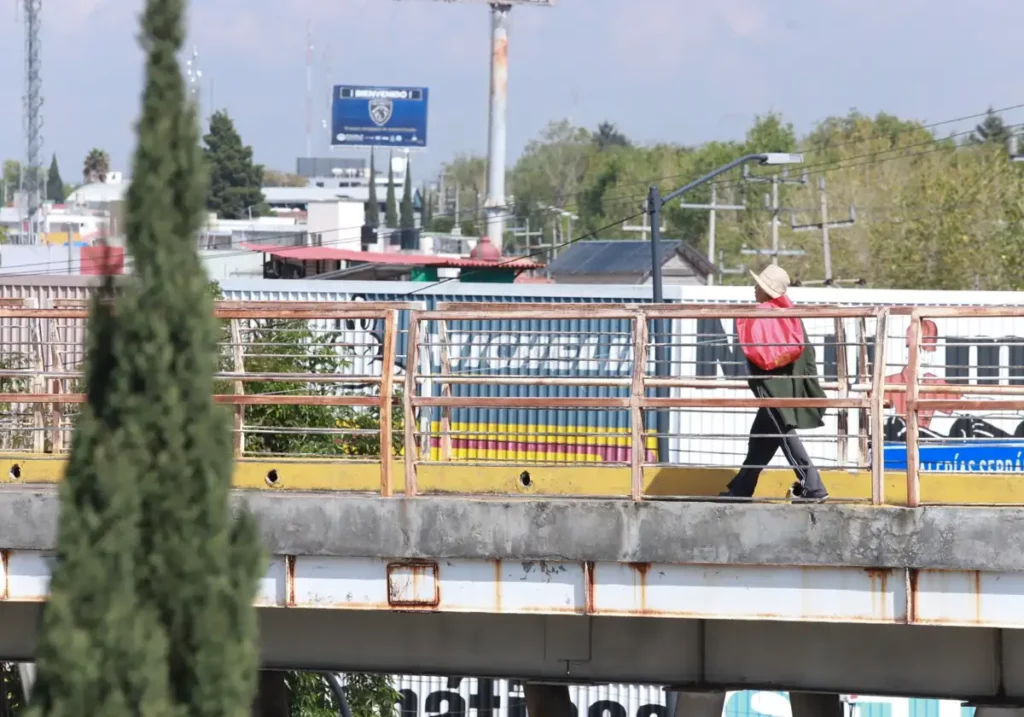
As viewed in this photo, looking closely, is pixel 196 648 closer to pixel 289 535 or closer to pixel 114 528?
pixel 114 528

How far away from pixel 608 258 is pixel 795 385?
4922cm

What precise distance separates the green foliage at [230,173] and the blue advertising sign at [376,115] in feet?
97.5

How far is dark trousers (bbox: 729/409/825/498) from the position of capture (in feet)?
30.4

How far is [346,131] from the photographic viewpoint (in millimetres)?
112188

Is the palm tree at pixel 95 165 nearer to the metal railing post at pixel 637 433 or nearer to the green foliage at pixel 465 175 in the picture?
the green foliage at pixel 465 175

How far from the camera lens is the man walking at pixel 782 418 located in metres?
9.26

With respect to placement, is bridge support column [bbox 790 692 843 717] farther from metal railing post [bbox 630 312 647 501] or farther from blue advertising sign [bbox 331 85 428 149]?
blue advertising sign [bbox 331 85 428 149]

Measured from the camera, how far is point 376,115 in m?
112

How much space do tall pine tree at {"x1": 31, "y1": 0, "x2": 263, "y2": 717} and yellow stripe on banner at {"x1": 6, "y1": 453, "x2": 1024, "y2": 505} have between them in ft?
15.8

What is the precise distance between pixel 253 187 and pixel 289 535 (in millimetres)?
141260

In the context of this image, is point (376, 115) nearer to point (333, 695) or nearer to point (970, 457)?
point (970, 457)

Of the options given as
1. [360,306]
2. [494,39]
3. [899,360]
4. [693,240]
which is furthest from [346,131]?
[360,306]

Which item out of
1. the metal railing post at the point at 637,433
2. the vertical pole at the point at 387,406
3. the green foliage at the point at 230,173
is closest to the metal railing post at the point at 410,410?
the vertical pole at the point at 387,406

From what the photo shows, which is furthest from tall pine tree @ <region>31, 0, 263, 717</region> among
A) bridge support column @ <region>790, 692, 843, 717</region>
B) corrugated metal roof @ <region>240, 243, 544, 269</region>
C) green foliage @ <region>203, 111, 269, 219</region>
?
green foliage @ <region>203, 111, 269, 219</region>
